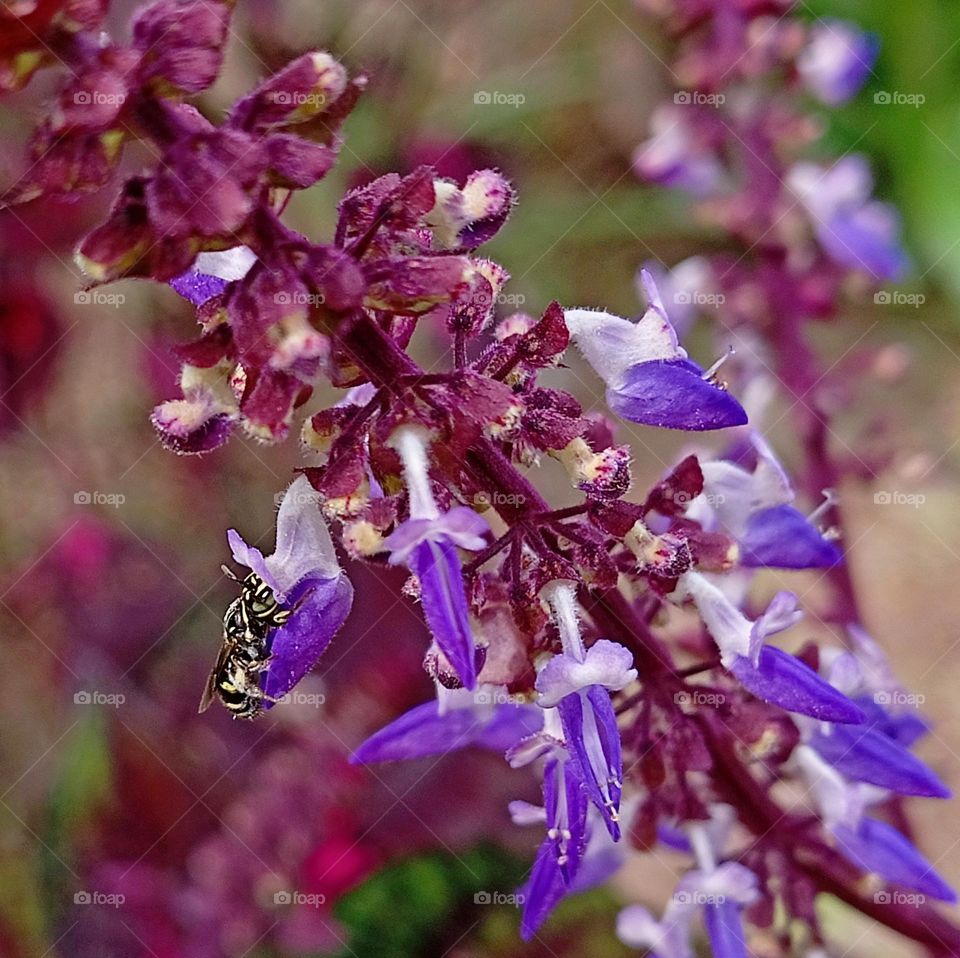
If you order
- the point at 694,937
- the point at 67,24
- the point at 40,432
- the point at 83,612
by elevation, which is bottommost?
the point at 694,937

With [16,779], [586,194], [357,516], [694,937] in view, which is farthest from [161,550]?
[357,516]

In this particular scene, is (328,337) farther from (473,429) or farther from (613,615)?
(613,615)

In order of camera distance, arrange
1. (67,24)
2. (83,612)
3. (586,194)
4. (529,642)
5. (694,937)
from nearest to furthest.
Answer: (67,24)
(529,642)
(694,937)
(83,612)
(586,194)
